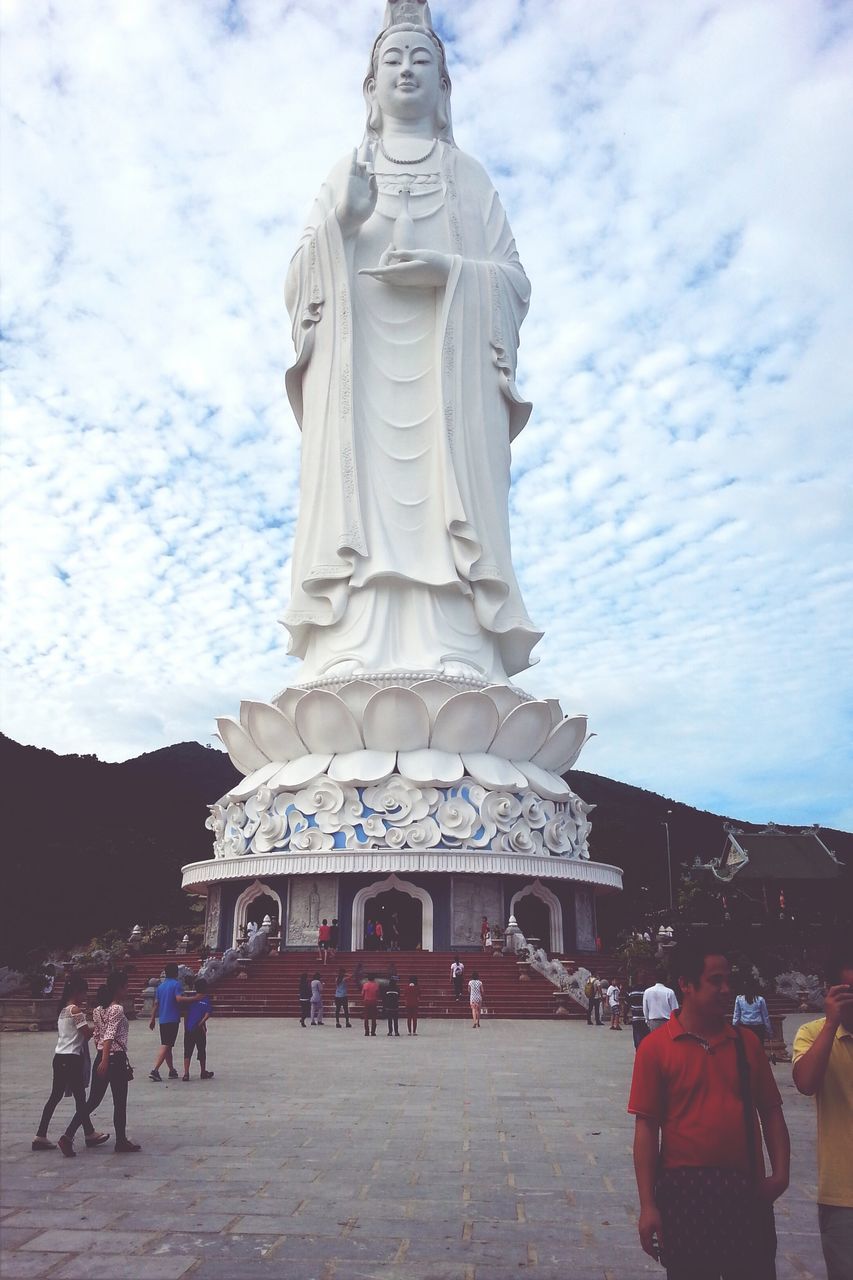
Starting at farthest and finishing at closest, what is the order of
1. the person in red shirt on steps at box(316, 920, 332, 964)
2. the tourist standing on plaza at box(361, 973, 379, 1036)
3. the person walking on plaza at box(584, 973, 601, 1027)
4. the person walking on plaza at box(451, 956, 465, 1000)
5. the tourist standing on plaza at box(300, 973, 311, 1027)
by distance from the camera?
1. the person in red shirt on steps at box(316, 920, 332, 964)
2. the person walking on plaza at box(451, 956, 465, 1000)
3. the person walking on plaza at box(584, 973, 601, 1027)
4. the tourist standing on plaza at box(300, 973, 311, 1027)
5. the tourist standing on plaza at box(361, 973, 379, 1036)

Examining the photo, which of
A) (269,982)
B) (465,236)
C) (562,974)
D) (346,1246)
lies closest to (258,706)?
(269,982)

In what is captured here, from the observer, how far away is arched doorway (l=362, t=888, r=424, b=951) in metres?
21.7

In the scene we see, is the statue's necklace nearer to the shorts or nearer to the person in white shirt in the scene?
the person in white shirt

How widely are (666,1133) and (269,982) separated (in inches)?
602

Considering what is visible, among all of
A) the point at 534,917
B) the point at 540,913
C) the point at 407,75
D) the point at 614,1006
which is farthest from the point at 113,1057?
the point at 407,75

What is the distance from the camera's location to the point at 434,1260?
3.78 metres

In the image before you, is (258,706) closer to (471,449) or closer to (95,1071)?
(471,449)

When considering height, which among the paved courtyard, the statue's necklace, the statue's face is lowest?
the paved courtyard

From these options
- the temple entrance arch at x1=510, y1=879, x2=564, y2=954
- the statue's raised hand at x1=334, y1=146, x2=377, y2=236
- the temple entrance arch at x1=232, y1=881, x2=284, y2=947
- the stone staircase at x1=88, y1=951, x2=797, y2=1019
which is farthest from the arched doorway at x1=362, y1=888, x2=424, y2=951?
the statue's raised hand at x1=334, y1=146, x2=377, y2=236

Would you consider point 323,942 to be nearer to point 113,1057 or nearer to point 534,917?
point 534,917

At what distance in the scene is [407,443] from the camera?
2384 centimetres

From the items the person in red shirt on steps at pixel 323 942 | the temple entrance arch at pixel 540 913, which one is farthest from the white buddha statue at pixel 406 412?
the person in red shirt on steps at pixel 323 942

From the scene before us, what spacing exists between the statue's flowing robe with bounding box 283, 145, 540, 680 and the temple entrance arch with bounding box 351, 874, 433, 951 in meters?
4.59

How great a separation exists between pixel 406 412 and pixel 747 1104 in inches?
883
